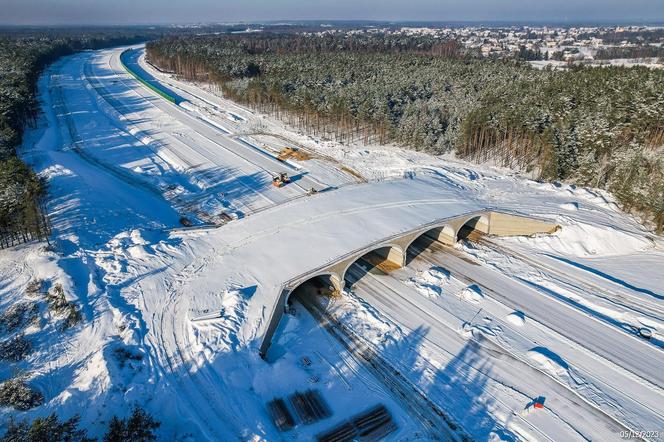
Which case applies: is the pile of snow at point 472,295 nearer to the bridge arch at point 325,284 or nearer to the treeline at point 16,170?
the bridge arch at point 325,284

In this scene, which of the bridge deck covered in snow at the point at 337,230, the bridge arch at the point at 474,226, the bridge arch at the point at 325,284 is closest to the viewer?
the bridge deck covered in snow at the point at 337,230

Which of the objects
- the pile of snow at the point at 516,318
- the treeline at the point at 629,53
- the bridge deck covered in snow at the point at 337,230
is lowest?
the pile of snow at the point at 516,318

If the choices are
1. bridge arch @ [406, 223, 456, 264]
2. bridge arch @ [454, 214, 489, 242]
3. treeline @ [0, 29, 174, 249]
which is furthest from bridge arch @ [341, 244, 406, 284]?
treeline @ [0, 29, 174, 249]

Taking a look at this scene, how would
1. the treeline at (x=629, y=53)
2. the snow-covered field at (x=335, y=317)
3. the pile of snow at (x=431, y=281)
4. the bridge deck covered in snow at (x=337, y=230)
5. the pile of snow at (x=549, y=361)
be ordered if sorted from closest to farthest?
the snow-covered field at (x=335, y=317) → the pile of snow at (x=549, y=361) → the bridge deck covered in snow at (x=337, y=230) → the pile of snow at (x=431, y=281) → the treeline at (x=629, y=53)

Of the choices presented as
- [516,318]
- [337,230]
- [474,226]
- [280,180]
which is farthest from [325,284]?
[280,180]

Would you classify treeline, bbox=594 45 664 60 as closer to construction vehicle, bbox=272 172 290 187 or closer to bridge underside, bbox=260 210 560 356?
bridge underside, bbox=260 210 560 356

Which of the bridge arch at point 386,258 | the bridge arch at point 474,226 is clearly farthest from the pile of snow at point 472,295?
the bridge arch at point 474,226

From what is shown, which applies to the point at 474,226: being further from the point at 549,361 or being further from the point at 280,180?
the point at 280,180
